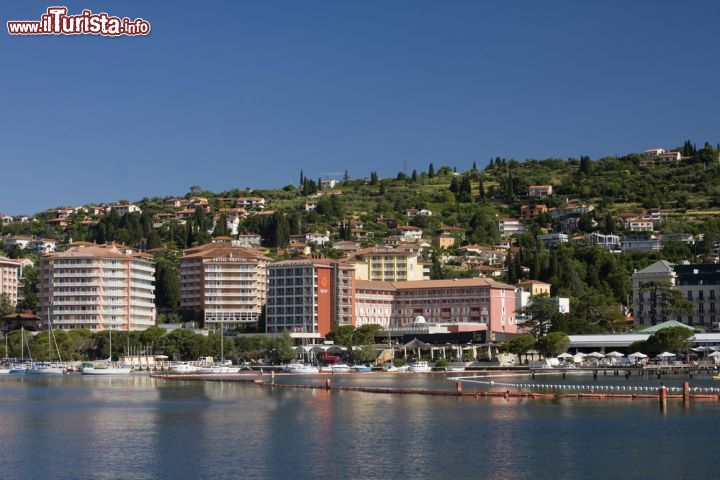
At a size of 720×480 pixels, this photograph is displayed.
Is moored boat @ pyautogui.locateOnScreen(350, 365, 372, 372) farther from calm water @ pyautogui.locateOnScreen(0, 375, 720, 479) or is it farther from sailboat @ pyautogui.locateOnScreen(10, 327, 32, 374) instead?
calm water @ pyautogui.locateOnScreen(0, 375, 720, 479)

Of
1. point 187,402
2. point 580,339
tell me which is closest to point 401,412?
point 187,402

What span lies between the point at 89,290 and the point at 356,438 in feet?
387

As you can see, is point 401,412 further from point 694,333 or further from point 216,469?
point 694,333

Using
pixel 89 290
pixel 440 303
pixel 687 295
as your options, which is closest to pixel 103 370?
pixel 89 290

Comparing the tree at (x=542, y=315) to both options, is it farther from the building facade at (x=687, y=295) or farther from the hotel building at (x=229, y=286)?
the hotel building at (x=229, y=286)

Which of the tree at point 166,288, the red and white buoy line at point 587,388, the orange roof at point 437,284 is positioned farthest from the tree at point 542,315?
the tree at point 166,288

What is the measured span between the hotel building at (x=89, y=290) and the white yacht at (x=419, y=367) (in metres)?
52.1

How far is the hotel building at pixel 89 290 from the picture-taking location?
554 ft

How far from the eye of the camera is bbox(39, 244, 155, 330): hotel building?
169 meters

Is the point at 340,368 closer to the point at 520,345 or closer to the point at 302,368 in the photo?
the point at 302,368

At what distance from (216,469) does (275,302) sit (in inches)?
4588

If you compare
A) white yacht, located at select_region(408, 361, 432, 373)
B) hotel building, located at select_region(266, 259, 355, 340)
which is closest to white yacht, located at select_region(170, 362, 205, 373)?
hotel building, located at select_region(266, 259, 355, 340)

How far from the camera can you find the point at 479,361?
147375 mm

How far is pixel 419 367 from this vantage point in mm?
138000
